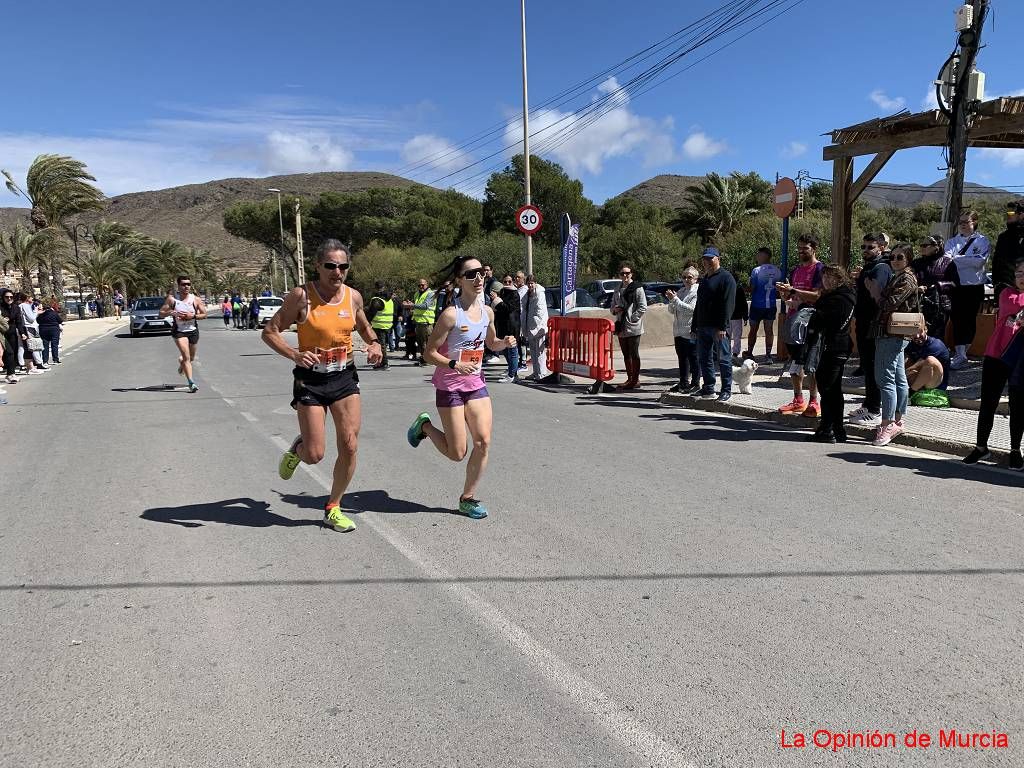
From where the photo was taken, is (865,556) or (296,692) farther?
(865,556)

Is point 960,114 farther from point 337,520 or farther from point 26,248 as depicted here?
point 26,248

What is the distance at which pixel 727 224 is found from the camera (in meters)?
44.5

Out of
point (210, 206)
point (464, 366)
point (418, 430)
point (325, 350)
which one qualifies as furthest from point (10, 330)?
point (210, 206)

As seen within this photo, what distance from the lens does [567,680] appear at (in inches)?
128

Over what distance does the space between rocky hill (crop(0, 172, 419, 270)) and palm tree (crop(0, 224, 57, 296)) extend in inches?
3490

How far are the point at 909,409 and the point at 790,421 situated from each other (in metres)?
1.39

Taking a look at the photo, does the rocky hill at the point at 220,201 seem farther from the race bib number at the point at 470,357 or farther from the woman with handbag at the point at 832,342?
the race bib number at the point at 470,357

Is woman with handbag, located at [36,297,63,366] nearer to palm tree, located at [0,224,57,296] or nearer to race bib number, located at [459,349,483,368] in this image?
race bib number, located at [459,349,483,368]

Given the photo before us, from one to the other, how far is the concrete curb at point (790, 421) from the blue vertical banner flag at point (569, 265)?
13.8ft

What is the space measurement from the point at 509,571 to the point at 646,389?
8.42 metres

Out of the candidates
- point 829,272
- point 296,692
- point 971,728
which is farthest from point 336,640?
point 829,272

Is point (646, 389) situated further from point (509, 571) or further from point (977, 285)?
point (509, 571)

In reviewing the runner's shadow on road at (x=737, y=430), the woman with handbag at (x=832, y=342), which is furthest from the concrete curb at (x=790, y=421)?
the woman with handbag at (x=832, y=342)

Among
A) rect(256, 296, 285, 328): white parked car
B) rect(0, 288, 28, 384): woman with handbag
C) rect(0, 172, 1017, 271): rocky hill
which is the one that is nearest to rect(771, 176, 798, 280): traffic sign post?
rect(0, 288, 28, 384): woman with handbag
